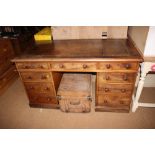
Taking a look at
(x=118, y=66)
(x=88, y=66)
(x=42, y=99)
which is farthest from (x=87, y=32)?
(x=42, y=99)

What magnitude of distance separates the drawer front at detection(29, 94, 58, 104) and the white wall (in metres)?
1.32

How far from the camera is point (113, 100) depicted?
1814 mm

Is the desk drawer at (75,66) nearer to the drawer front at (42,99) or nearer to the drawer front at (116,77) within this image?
the drawer front at (116,77)

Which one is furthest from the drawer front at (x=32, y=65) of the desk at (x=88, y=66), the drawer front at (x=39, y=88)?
the drawer front at (x=39, y=88)

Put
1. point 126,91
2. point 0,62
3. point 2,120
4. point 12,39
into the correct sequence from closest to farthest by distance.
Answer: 1. point 126,91
2. point 2,120
3. point 0,62
4. point 12,39

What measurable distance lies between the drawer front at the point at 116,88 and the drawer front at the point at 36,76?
0.66m

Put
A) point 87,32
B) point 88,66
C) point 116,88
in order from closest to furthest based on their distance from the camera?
point 88,66 → point 116,88 → point 87,32

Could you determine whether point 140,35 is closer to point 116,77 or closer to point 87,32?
point 116,77

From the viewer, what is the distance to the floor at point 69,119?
1785 millimetres

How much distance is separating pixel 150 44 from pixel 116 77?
500mm

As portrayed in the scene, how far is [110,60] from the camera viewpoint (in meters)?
1.46
